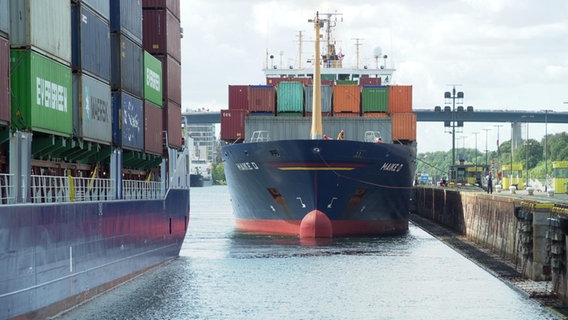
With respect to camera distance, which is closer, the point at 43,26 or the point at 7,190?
the point at 7,190

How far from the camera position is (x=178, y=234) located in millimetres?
43219

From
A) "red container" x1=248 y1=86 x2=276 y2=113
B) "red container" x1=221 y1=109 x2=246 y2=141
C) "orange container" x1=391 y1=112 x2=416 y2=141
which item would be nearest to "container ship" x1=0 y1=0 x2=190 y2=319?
"red container" x1=221 y1=109 x2=246 y2=141

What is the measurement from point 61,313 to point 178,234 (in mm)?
18244

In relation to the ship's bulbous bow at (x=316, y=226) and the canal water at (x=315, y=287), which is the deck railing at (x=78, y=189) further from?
the ship's bulbous bow at (x=316, y=226)

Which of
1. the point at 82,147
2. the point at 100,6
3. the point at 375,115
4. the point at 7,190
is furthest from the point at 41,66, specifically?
the point at 375,115

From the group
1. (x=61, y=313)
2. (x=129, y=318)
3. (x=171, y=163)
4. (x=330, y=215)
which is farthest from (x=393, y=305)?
(x=330, y=215)

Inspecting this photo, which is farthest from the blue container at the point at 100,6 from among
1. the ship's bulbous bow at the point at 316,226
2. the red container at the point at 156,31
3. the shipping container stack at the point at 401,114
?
the shipping container stack at the point at 401,114

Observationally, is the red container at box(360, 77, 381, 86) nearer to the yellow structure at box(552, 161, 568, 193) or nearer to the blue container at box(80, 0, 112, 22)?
the yellow structure at box(552, 161, 568, 193)

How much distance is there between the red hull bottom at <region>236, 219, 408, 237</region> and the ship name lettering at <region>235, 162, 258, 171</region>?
2.93 m

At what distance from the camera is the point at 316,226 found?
4722cm

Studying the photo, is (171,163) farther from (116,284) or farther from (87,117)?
(87,117)

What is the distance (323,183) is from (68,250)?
75.4 feet

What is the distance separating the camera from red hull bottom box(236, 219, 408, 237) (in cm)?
4850

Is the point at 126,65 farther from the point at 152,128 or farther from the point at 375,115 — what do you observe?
the point at 375,115
